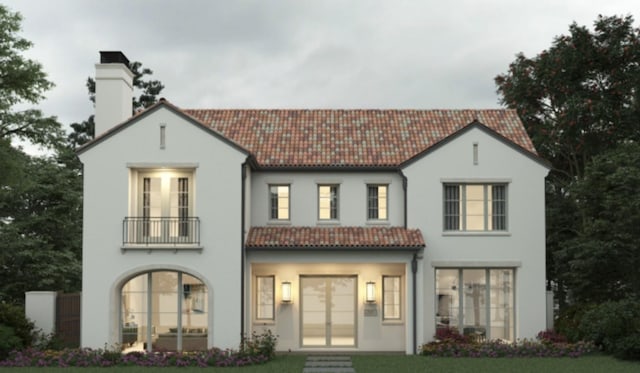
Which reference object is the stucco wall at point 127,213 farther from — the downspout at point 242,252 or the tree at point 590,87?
the tree at point 590,87

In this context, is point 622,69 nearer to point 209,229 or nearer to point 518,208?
point 518,208

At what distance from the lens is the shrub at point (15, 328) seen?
82.6 ft

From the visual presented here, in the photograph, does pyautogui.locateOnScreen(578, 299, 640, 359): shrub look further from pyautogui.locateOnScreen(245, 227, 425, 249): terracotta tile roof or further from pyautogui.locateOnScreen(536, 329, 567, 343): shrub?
pyautogui.locateOnScreen(245, 227, 425, 249): terracotta tile roof

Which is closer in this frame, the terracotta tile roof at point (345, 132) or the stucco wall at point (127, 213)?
the stucco wall at point (127, 213)

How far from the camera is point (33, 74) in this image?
31375mm

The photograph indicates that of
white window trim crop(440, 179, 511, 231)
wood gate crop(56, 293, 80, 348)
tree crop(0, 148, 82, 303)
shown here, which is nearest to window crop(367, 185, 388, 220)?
white window trim crop(440, 179, 511, 231)

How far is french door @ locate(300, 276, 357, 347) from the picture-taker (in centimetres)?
2950

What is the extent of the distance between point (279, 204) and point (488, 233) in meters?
7.14

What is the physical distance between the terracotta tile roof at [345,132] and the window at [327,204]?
1.10 metres

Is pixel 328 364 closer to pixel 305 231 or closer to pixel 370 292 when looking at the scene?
pixel 370 292

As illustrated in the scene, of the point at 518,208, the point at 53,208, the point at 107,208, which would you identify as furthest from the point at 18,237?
the point at 518,208

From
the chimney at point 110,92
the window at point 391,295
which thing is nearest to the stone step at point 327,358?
the window at point 391,295

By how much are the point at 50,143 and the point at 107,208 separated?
7044mm

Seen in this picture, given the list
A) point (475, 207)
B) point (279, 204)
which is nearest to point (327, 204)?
point (279, 204)
